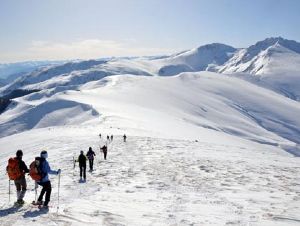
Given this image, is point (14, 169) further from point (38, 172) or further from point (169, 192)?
point (169, 192)

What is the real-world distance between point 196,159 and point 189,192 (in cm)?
1358

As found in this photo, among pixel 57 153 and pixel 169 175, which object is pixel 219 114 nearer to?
pixel 57 153

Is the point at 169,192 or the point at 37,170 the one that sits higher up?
the point at 37,170

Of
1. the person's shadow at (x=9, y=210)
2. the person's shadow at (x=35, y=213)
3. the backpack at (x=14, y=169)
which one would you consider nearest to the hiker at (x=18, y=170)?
the backpack at (x=14, y=169)

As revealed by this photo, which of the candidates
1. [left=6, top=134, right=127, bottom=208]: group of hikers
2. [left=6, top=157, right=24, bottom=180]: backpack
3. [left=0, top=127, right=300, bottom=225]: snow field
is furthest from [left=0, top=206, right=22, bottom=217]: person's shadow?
[left=6, top=157, right=24, bottom=180]: backpack

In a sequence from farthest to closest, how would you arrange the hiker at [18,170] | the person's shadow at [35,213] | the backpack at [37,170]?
1. the hiker at [18,170]
2. the backpack at [37,170]
3. the person's shadow at [35,213]

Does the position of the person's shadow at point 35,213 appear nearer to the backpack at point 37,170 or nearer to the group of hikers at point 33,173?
the group of hikers at point 33,173

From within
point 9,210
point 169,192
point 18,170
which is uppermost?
point 18,170

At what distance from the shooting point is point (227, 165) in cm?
3325

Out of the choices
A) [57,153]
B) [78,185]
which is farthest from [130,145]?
[78,185]

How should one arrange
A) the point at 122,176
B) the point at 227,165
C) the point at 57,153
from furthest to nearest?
the point at 57,153 → the point at 227,165 → the point at 122,176

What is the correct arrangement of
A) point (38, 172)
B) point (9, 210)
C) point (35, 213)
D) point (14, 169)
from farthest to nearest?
point (14, 169) < point (38, 172) < point (9, 210) < point (35, 213)

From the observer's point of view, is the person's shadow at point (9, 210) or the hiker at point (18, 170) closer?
the person's shadow at point (9, 210)

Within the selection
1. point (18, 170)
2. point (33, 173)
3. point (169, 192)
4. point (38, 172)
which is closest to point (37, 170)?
point (38, 172)
